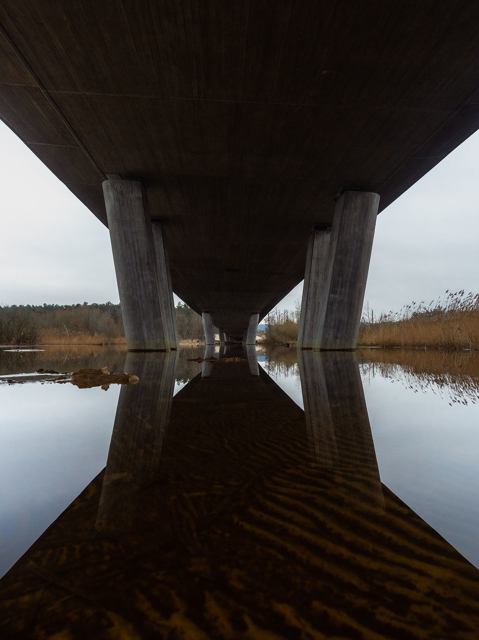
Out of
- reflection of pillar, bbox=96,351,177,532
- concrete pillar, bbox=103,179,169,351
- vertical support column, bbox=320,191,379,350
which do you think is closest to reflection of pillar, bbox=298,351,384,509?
reflection of pillar, bbox=96,351,177,532

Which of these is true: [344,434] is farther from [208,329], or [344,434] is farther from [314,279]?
[208,329]

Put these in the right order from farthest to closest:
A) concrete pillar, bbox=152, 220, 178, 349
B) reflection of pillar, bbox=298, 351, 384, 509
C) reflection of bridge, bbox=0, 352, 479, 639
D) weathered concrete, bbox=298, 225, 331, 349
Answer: weathered concrete, bbox=298, 225, 331, 349 < concrete pillar, bbox=152, 220, 178, 349 < reflection of pillar, bbox=298, 351, 384, 509 < reflection of bridge, bbox=0, 352, 479, 639

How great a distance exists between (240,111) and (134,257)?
202 inches

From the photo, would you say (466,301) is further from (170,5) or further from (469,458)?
(469,458)

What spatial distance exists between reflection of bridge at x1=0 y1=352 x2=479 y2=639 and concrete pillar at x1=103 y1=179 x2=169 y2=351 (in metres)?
10.0

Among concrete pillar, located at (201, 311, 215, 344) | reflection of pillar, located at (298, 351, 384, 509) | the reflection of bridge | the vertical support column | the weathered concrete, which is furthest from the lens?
concrete pillar, located at (201, 311, 215, 344)

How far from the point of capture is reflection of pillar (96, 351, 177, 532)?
105 cm

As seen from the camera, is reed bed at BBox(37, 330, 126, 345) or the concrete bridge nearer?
the concrete bridge

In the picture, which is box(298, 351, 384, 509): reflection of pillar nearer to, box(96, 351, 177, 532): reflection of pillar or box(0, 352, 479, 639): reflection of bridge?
box(0, 352, 479, 639): reflection of bridge

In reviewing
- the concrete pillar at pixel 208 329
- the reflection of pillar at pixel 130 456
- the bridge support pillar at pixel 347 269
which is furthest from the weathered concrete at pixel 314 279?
the concrete pillar at pixel 208 329

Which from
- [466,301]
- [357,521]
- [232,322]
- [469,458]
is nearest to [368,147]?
[466,301]

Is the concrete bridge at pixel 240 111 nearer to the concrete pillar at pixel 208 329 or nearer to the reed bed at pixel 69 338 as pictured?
the reed bed at pixel 69 338

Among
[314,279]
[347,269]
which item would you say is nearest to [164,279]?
[314,279]

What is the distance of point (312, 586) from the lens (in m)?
0.72
